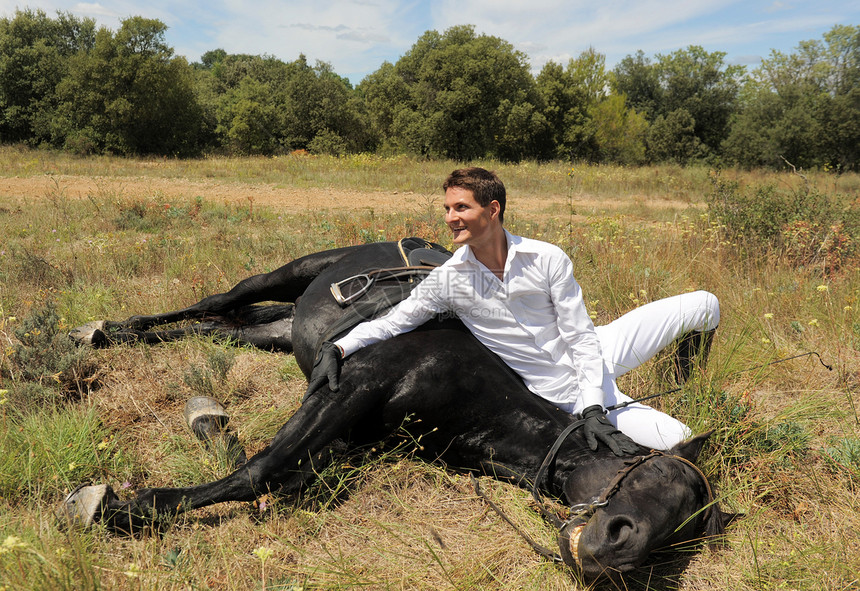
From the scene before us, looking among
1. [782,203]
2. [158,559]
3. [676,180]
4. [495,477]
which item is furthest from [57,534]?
[676,180]

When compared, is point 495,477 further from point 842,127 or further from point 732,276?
point 842,127

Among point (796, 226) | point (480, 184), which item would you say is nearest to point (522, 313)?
point (480, 184)

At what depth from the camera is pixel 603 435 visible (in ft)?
6.55

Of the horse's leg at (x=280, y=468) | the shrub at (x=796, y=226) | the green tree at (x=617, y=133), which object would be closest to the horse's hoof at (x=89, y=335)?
the horse's leg at (x=280, y=468)

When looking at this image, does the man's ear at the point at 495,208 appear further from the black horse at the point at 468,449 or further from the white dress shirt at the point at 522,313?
the black horse at the point at 468,449

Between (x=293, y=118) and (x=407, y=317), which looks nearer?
(x=407, y=317)

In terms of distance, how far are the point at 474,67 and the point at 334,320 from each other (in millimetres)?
28513

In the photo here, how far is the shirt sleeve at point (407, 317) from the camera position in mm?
2363

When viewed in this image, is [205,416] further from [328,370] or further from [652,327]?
[652,327]

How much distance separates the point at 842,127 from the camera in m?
27.9

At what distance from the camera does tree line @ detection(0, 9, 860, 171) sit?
25.7m

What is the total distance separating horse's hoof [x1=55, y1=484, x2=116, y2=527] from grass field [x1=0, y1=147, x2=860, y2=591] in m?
0.06

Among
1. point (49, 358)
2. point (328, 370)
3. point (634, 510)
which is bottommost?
point (634, 510)

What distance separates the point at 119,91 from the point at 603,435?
2982cm
